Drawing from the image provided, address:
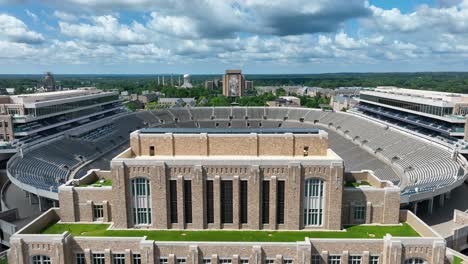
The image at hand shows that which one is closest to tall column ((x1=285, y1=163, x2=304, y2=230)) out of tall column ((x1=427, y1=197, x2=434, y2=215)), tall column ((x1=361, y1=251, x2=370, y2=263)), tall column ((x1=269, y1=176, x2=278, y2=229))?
tall column ((x1=269, y1=176, x2=278, y2=229))

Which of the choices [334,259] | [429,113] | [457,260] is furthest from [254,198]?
[429,113]

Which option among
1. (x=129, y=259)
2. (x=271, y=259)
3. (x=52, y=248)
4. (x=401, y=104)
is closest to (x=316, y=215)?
(x=271, y=259)

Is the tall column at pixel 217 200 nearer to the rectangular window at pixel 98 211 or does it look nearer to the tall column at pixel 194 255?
the tall column at pixel 194 255

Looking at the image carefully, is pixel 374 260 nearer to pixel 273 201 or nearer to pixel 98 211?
pixel 273 201

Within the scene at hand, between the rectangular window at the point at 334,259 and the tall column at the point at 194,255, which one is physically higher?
the tall column at the point at 194,255

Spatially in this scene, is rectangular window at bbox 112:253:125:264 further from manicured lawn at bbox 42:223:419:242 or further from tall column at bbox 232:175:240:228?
tall column at bbox 232:175:240:228

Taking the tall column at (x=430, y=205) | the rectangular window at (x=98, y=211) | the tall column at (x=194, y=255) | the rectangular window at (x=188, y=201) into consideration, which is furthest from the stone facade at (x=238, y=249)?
the tall column at (x=430, y=205)
